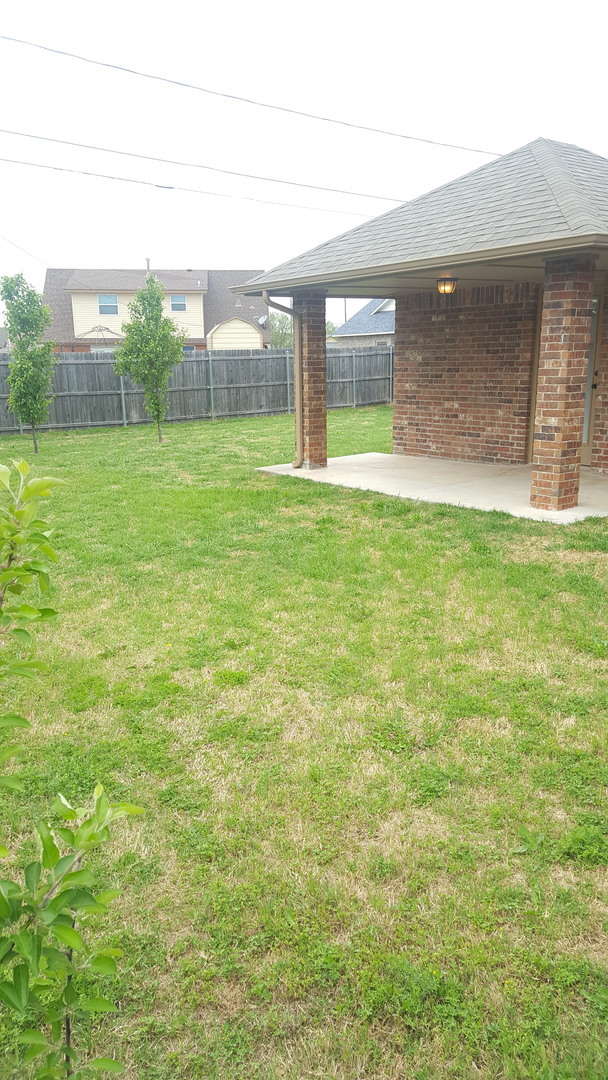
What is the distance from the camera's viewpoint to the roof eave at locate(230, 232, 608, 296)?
6695 mm

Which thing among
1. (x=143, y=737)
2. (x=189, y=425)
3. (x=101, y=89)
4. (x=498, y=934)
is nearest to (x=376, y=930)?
(x=498, y=934)

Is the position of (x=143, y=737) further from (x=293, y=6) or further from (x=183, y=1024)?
(x=293, y=6)

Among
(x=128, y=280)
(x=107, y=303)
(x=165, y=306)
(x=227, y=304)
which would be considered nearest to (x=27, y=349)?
(x=107, y=303)

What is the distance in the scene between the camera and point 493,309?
10.9 meters

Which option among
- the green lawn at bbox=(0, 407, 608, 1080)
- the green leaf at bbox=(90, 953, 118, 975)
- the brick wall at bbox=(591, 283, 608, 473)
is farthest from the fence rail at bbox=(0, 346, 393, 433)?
the green leaf at bbox=(90, 953, 118, 975)

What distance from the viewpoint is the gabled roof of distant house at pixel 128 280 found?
3366 cm

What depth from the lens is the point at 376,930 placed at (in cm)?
243

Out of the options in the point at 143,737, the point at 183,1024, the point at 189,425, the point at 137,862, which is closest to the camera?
the point at 183,1024

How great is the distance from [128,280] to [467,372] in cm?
2722

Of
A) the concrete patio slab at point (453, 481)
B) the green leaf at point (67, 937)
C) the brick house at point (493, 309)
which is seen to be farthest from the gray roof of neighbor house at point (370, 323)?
the green leaf at point (67, 937)

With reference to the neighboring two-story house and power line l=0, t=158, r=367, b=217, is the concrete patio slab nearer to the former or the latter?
power line l=0, t=158, r=367, b=217

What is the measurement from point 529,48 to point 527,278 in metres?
20.7

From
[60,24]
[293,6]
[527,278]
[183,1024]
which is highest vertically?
[293,6]

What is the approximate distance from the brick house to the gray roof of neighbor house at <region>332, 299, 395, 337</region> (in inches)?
716
